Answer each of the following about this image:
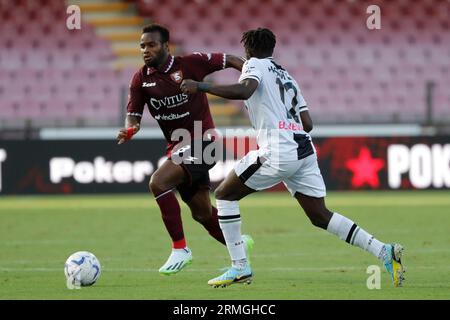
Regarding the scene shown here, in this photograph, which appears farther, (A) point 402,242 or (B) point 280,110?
(A) point 402,242

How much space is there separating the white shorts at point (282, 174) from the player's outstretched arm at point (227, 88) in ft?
1.90

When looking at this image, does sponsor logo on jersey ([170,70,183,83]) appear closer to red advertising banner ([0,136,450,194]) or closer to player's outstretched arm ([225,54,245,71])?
player's outstretched arm ([225,54,245,71])

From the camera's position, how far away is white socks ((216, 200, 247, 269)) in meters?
8.13

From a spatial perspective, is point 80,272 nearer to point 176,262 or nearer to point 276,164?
point 176,262

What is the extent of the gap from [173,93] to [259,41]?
53.6 inches

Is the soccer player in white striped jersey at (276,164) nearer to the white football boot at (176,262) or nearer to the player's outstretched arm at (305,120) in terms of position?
the player's outstretched arm at (305,120)

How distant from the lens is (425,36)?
24.1m

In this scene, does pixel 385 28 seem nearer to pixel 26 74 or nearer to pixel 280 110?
pixel 26 74

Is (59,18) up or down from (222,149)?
up

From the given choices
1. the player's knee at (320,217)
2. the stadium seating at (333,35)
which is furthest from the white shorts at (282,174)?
the stadium seating at (333,35)

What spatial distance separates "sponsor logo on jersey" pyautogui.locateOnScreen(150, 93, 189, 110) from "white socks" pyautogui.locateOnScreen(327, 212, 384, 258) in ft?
6.27

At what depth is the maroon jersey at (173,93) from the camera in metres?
9.09

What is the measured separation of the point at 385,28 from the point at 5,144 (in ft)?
32.7
